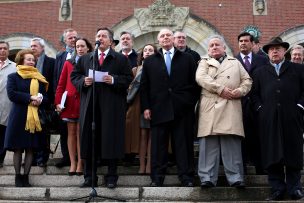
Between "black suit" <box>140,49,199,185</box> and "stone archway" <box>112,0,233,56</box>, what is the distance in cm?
561

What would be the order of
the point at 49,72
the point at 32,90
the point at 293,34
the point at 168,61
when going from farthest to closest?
1. the point at 293,34
2. the point at 49,72
3. the point at 32,90
4. the point at 168,61

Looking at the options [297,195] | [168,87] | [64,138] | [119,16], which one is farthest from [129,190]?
[119,16]

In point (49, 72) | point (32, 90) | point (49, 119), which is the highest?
point (49, 72)

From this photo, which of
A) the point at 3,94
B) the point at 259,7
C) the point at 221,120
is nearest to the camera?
the point at 221,120

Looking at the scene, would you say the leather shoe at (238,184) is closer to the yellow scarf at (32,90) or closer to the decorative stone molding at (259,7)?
the yellow scarf at (32,90)

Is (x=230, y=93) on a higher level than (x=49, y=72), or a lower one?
lower

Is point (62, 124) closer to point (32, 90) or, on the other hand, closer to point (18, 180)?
point (32, 90)

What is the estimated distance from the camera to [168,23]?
12.2 metres

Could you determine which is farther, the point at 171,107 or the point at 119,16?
the point at 119,16

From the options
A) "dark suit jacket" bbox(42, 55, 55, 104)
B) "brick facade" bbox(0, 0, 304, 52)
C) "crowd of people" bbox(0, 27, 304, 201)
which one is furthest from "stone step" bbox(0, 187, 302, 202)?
"brick facade" bbox(0, 0, 304, 52)

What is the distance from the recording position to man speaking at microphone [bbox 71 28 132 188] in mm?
6184

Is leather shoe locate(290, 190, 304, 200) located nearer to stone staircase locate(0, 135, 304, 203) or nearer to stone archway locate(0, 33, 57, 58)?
stone staircase locate(0, 135, 304, 203)

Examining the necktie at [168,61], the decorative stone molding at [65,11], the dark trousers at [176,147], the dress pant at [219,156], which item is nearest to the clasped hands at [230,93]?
the dress pant at [219,156]

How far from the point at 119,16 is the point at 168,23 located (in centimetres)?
128
